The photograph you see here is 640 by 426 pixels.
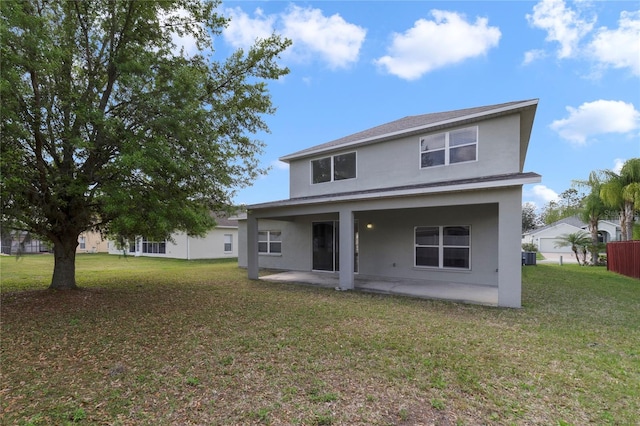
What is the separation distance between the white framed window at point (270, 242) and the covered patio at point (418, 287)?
3.45 m

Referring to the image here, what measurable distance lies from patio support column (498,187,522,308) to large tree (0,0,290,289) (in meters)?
6.76

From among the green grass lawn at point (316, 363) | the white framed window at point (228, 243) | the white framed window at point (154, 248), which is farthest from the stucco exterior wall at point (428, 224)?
the white framed window at point (154, 248)

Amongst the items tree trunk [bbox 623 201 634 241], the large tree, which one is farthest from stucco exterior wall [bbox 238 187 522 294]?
tree trunk [bbox 623 201 634 241]

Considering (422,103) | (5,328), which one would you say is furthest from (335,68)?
(5,328)

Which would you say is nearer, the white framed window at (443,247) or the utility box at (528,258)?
the white framed window at (443,247)

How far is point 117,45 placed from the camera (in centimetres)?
769

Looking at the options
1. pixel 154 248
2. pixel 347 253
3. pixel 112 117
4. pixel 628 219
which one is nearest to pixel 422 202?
pixel 347 253

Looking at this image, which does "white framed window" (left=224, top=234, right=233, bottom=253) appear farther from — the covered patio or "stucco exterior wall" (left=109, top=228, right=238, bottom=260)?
the covered patio

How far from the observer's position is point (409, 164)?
1109 centimetres

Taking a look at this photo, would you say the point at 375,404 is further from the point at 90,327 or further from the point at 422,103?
the point at 422,103

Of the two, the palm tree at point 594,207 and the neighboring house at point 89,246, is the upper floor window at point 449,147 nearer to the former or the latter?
the palm tree at point 594,207

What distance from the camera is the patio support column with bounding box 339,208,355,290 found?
10078 millimetres

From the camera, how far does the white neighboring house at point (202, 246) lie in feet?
76.6

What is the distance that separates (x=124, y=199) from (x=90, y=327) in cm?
252
